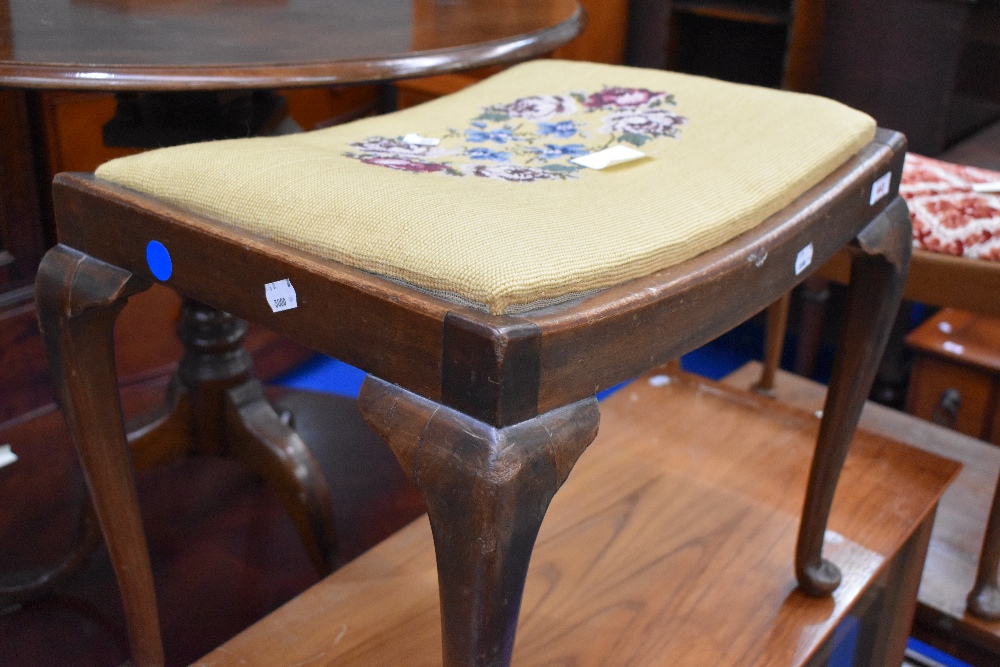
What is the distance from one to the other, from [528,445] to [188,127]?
64 centimetres

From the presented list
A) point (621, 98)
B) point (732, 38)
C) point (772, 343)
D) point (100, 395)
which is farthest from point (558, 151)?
point (732, 38)

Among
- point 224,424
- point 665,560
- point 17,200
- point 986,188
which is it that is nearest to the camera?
point 665,560

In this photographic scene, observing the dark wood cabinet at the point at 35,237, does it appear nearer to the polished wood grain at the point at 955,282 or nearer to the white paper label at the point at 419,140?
the white paper label at the point at 419,140

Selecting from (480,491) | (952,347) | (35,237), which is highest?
(480,491)

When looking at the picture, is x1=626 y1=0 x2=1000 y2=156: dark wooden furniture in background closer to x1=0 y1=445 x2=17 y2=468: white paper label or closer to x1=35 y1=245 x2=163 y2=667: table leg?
x1=0 y1=445 x2=17 y2=468: white paper label

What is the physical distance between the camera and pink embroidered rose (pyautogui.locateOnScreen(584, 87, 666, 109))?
32.4 inches

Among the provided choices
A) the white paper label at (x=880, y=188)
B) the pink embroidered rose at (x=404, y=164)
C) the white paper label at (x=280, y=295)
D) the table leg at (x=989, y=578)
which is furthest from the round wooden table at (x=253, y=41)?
the table leg at (x=989, y=578)

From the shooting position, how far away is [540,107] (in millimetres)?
827

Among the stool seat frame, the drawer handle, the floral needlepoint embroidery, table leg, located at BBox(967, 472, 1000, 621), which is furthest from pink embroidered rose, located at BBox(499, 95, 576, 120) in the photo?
the drawer handle

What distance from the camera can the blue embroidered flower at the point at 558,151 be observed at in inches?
27.4

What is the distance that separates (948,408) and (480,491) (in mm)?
1332

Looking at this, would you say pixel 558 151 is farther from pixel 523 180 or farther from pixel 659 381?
pixel 659 381

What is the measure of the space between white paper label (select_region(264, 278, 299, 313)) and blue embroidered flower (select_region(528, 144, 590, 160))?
0.80 ft

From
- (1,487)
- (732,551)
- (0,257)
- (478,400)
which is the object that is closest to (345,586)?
(732,551)
